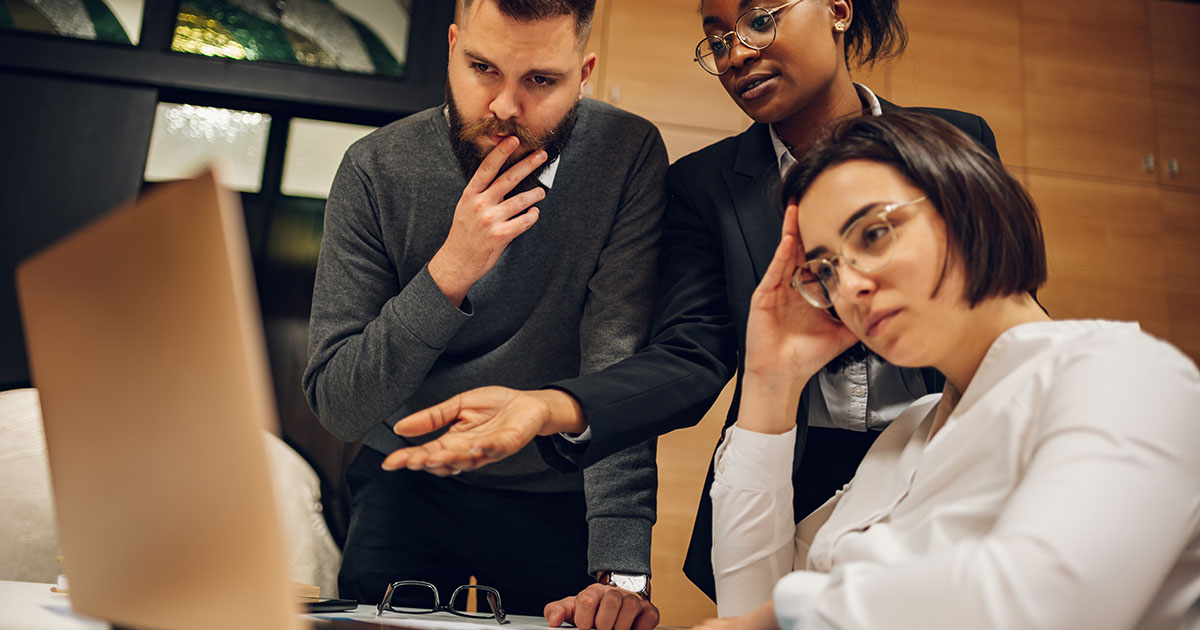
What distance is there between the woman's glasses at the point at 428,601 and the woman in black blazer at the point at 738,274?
204 mm

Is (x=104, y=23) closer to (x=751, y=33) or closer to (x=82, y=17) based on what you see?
(x=82, y=17)

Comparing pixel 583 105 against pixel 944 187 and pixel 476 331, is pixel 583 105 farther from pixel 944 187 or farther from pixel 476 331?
pixel 944 187

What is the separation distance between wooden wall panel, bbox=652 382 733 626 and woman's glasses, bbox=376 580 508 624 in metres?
1.67

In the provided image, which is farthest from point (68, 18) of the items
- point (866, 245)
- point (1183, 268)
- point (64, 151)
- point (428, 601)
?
point (1183, 268)

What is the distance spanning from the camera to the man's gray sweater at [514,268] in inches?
57.0

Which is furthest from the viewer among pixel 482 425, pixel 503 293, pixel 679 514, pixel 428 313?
pixel 679 514

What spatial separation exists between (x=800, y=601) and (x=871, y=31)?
118 centimetres

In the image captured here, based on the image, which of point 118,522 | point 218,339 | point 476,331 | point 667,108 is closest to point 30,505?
point 476,331

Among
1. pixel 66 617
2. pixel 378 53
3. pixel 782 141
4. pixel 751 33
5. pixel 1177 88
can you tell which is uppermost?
pixel 378 53

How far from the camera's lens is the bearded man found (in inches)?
53.9

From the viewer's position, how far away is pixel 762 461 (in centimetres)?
107

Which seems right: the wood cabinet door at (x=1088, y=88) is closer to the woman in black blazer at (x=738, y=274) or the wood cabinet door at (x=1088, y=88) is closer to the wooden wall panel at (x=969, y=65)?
the wooden wall panel at (x=969, y=65)

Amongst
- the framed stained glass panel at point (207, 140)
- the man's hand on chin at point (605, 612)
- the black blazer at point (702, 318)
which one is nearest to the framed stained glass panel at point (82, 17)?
Answer: the framed stained glass panel at point (207, 140)

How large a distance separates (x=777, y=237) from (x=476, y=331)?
0.54 meters
